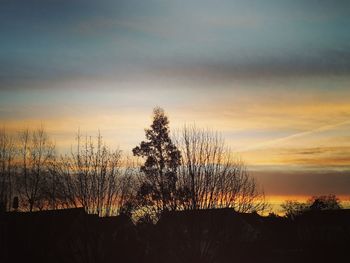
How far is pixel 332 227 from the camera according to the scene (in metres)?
68.8

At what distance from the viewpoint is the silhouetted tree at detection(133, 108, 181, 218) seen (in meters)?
36.8

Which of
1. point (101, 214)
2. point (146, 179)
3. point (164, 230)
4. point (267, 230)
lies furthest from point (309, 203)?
point (101, 214)

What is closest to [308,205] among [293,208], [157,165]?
[293,208]

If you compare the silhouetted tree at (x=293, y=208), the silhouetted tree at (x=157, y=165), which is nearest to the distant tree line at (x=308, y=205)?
the silhouetted tree at (x=293, y=208)

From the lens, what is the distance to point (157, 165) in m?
38.8

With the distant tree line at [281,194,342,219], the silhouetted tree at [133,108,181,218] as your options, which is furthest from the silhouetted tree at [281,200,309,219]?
the silhouetted tree at [133,108,181,218]

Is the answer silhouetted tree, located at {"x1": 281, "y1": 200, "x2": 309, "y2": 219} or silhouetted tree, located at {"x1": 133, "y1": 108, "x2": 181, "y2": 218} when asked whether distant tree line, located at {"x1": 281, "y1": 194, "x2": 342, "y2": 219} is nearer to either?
silhouetted tree, located at {"x1": 281, "y1": 200, "x2": 309, "y2": 219}

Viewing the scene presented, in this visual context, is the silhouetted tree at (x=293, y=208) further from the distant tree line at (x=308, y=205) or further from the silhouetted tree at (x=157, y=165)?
the silhouetted tree at (x=157, y=165)

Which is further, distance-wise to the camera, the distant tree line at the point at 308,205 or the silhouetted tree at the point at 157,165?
the distant tree line at the point at 308,205

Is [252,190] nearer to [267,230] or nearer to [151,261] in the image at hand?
[151,261]

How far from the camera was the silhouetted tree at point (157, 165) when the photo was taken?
121ft

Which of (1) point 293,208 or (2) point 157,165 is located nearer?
(2) point 157,165

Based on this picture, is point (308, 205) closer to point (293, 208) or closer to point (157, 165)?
point (293, 208)

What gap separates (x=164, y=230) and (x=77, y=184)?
25.1ft
